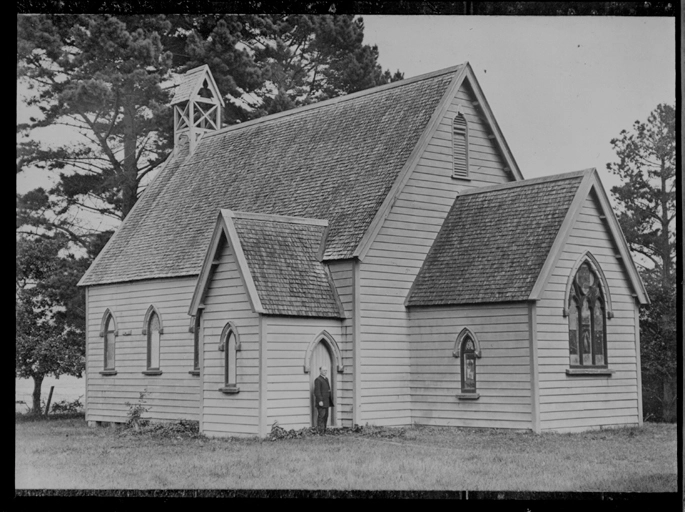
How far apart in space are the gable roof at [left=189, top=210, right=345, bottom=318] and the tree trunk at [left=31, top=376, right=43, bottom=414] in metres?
3.36

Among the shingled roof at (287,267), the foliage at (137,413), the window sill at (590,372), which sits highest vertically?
the shingled roof at (287,267)

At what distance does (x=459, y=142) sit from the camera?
80.0ft

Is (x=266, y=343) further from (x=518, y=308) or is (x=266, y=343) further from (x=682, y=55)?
(x=682, y=55)

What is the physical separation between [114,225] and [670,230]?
11790mm

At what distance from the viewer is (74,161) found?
74.4 ft

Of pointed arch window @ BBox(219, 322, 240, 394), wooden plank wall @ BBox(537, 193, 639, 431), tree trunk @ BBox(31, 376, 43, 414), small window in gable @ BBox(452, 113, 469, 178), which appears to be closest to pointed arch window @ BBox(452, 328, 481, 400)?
wooden plank wall @ BBox(537, 193, 639, 431)

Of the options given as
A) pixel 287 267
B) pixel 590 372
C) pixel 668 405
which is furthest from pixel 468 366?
pixel 287 267

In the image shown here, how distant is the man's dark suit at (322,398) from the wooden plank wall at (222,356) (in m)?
1.28

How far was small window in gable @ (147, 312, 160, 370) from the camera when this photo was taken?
2472 centimetres

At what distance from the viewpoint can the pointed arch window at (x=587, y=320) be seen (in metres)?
22.1

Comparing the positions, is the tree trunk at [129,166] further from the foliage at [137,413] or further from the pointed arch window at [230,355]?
the foliage at [137,413]

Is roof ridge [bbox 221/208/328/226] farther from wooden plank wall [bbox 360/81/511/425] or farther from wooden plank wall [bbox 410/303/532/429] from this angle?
wooden plank wall [bbox 410/303/532/429]

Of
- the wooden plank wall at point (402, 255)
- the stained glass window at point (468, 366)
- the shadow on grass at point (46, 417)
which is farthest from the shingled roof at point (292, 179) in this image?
the stained glass window at point (468, 366)

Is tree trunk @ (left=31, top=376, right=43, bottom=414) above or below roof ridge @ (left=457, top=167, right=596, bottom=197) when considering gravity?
below
